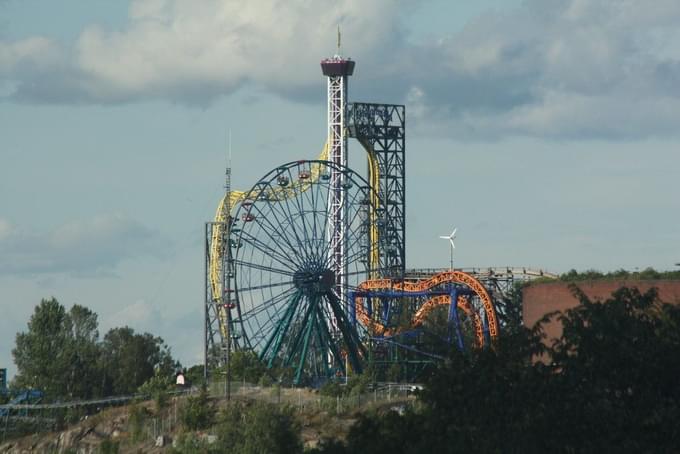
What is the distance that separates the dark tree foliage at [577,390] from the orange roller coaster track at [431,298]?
222 feet

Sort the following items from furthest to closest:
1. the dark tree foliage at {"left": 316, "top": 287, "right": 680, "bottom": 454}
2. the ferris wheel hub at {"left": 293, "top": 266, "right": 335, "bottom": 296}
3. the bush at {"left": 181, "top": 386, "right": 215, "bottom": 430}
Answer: the ferris wheel hub at {"left": 293, "top": 266, "right": 335, "bottom": 296} < the bush at {"left": 181, "top": 386, "right": 215, "bottom": 430} < the dark tree foliage at {"left": 316, "top": 287, "right": 680, "bottom": 454}

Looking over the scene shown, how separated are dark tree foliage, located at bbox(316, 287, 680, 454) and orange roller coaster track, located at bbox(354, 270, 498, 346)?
222 ft

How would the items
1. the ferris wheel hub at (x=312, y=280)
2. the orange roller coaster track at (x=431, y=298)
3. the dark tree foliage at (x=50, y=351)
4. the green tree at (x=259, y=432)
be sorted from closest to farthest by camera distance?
the green tree at (x=259, y=432) < the ferris wheel hub at (x=312, y=280) < the orange roller coaster track at (x=431, y=298) < the dark tree foliage at (x=50, y=351)

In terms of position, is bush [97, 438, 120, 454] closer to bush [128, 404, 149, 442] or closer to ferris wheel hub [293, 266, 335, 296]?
bush [128, 404, 149, 442]

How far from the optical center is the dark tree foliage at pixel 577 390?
6656 cm

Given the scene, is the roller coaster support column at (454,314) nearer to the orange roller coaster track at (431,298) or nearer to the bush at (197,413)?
the orange roller coaster track at (431,298)

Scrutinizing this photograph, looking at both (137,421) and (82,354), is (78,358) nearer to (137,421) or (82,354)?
(82,354)

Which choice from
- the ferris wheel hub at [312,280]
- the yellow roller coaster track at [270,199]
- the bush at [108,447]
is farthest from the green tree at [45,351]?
the bush at [108,447]

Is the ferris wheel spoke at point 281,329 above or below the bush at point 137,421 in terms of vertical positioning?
above

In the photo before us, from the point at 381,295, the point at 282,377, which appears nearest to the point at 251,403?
the point at 282,377

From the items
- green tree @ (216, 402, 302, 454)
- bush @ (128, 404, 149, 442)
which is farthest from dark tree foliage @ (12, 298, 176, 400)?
green tree @ (216, 402, 302, 454)

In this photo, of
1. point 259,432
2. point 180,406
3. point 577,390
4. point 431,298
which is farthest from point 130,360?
point 577,390

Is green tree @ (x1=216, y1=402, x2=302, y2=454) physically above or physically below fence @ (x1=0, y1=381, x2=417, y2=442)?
below

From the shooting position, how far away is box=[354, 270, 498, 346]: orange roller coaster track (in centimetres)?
14375
